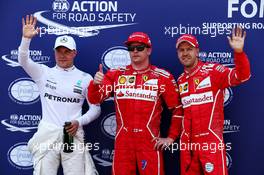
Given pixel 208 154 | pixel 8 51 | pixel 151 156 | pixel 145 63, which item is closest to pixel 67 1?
pixel 8 51

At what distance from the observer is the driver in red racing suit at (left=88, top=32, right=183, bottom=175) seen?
3.41m

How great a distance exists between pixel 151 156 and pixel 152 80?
2.27 ft

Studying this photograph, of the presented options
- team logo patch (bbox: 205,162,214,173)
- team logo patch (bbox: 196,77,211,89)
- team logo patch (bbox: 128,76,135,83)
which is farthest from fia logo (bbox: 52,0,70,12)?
team logo patch (bbox: 205,162,214,173)

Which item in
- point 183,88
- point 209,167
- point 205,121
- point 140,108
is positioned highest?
point 183,88

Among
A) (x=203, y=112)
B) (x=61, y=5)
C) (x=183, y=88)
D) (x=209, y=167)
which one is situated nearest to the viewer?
(x=209, y=167)

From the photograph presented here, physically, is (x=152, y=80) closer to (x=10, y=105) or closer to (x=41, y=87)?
(x=41, y=87)

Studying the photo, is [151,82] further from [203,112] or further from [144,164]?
[144,164]

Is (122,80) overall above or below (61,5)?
below

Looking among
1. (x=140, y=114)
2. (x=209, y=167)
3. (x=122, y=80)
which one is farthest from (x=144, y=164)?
(x=122, y=80)

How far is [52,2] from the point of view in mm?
4094

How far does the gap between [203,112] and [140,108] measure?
22.0 inches

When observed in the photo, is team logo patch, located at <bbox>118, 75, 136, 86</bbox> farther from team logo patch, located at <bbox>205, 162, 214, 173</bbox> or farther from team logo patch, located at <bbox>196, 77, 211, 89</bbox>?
team logo patch, located at <bbox>205, 162, 214, 173</bbox>

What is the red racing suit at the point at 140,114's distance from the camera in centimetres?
341

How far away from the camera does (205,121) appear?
10.9 feet
